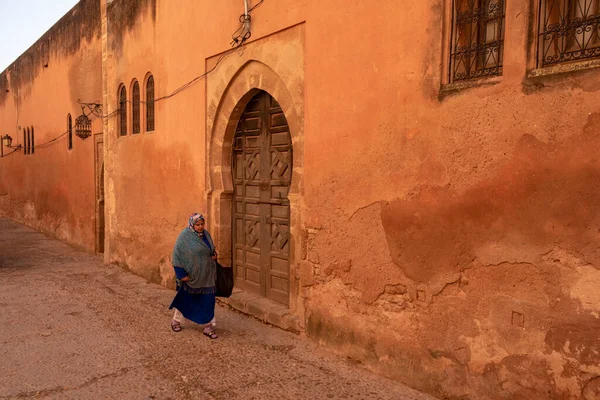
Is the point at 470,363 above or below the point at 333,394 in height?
above

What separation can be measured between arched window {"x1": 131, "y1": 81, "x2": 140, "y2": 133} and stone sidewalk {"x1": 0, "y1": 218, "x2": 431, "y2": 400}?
124 inches

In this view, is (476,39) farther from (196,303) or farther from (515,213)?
(196,303)

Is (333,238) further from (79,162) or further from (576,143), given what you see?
(79,162)

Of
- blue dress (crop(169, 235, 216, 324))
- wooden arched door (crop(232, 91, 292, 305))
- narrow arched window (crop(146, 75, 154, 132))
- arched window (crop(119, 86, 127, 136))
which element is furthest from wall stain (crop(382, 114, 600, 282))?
arched window (crop(119, 86, 127, 136))

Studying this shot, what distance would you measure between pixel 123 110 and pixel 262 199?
478cm

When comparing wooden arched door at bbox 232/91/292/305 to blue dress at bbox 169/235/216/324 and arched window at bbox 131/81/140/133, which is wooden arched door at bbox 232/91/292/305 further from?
arched window at bbox 131/81/140/133

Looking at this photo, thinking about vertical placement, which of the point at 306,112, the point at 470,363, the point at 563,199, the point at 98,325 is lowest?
the point at 98,325

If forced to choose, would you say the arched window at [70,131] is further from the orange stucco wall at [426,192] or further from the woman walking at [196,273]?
the woman walking at [196,273]

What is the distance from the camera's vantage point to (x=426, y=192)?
3.89 metres

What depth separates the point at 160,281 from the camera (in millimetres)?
8133

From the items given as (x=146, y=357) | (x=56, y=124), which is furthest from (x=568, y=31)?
(x=56, y=124)

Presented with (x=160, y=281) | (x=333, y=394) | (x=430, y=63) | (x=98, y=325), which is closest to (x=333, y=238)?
(x=333, y=394)

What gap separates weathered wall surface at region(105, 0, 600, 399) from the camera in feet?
10.1

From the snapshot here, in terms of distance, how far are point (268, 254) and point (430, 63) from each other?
10.5 feet
